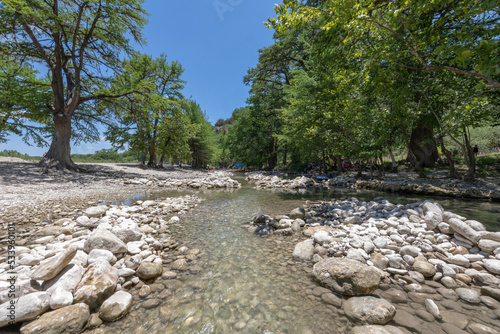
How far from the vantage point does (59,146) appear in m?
12.1

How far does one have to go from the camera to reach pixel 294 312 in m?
2.27

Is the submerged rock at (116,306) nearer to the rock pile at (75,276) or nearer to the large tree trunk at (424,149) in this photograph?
the rock pile at (75,276)

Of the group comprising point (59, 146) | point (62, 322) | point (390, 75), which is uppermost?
point (390, 75)

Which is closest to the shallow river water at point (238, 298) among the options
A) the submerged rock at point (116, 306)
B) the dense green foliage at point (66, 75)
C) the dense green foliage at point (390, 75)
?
the submerged rock at point (116, 306)

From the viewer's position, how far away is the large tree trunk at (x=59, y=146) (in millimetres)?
11922

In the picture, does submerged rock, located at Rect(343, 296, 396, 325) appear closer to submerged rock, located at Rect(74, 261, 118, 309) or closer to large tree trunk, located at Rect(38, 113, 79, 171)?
submerged rock, located at Rect(74, 261, 118, 309)

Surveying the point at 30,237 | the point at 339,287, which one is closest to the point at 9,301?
the point at 30,237

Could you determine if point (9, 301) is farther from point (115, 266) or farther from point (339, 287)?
point (339, 287)

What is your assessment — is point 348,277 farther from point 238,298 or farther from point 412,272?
point 238,298

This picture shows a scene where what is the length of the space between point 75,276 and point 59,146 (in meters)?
14.7

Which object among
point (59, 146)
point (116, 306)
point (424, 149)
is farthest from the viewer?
point (424, 149)

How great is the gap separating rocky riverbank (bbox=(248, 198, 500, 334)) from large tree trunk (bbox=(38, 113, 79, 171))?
1616 cm

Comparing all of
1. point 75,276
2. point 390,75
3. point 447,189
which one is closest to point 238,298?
point 75,276

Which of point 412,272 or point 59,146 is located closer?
point 412,272
